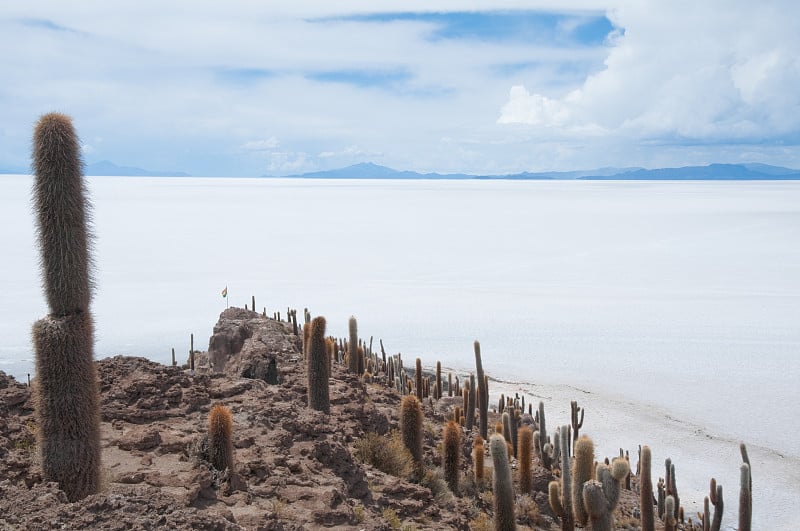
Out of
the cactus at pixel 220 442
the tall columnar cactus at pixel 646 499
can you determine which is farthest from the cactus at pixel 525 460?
the cactus at pixel 220 442

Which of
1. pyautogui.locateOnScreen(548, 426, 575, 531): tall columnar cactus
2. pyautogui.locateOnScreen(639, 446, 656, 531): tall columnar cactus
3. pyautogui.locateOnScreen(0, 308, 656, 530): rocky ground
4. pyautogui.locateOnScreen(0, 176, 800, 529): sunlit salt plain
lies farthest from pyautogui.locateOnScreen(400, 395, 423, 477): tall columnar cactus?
pyautogui.locateOnScreen(0, 176, 800, 529): sunlit salt plain

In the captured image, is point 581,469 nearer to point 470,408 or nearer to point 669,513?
point 669,513

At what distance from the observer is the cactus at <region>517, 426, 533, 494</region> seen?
1259 centimetres

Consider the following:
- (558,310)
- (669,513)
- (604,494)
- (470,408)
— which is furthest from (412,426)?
(558,310)

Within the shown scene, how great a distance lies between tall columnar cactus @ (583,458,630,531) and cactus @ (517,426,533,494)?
2.91 m

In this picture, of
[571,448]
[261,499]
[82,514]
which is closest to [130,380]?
[261,499]

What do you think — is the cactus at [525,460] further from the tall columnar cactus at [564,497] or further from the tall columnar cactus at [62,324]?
the tall columnar cactus at [62,324]

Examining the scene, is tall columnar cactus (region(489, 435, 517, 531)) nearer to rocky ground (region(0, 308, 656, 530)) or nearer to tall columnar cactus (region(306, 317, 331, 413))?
rocky ground (region(0, 308, 656, 530))

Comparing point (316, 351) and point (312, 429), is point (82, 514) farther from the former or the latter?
point (316, 351)

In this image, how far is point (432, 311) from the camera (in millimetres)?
32938

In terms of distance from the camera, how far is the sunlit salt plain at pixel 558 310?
19594 millimetres

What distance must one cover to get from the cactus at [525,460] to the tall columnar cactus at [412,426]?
217 centimetres

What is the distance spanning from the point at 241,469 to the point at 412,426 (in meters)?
3.72

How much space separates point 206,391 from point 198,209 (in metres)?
93.2
